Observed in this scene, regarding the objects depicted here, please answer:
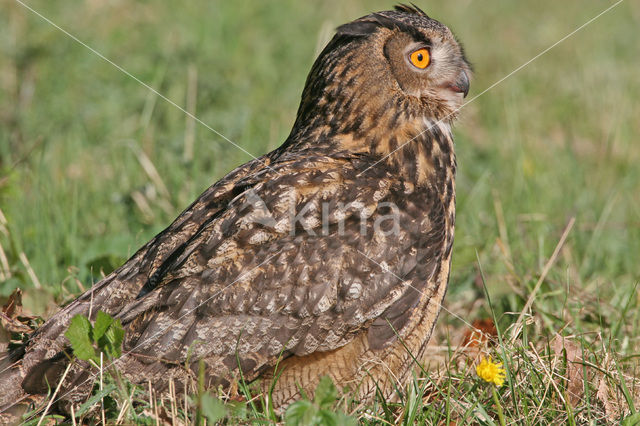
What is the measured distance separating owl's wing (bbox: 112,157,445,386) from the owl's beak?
2.86 ft

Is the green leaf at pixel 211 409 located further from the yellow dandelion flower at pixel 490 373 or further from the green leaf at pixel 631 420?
the green leaf at pixel 631 420

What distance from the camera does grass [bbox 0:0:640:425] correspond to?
3166mm

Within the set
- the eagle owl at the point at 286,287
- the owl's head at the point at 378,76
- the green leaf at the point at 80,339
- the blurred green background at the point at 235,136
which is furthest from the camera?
the blurred green background at the point at 235,136

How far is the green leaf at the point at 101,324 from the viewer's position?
9.33 feet

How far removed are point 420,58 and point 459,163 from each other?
3074mm

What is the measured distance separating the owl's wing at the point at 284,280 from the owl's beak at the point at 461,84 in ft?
2.86

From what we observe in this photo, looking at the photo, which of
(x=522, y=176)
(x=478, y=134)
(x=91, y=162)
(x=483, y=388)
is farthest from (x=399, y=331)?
(x=478, y=134)

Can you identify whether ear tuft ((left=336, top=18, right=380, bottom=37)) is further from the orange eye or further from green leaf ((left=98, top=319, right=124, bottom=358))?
green leaf ((left=98, top=319, right=124, bottom=358))

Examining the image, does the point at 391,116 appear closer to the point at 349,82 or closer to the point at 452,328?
the point at 349,82

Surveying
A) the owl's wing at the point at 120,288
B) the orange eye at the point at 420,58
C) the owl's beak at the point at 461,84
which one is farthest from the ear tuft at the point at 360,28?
the owl's wing at the point at 120,288

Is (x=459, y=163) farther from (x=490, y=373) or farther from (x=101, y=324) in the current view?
(x=101, y=324)

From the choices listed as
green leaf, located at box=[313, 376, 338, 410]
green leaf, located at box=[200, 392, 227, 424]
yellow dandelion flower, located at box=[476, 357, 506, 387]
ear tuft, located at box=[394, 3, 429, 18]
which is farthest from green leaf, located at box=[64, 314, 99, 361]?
ear tuft, located at box=[394, 3, 429, 18]

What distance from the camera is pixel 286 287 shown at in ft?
9.87

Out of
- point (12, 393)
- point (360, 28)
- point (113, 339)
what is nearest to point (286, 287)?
point (113, 339)
